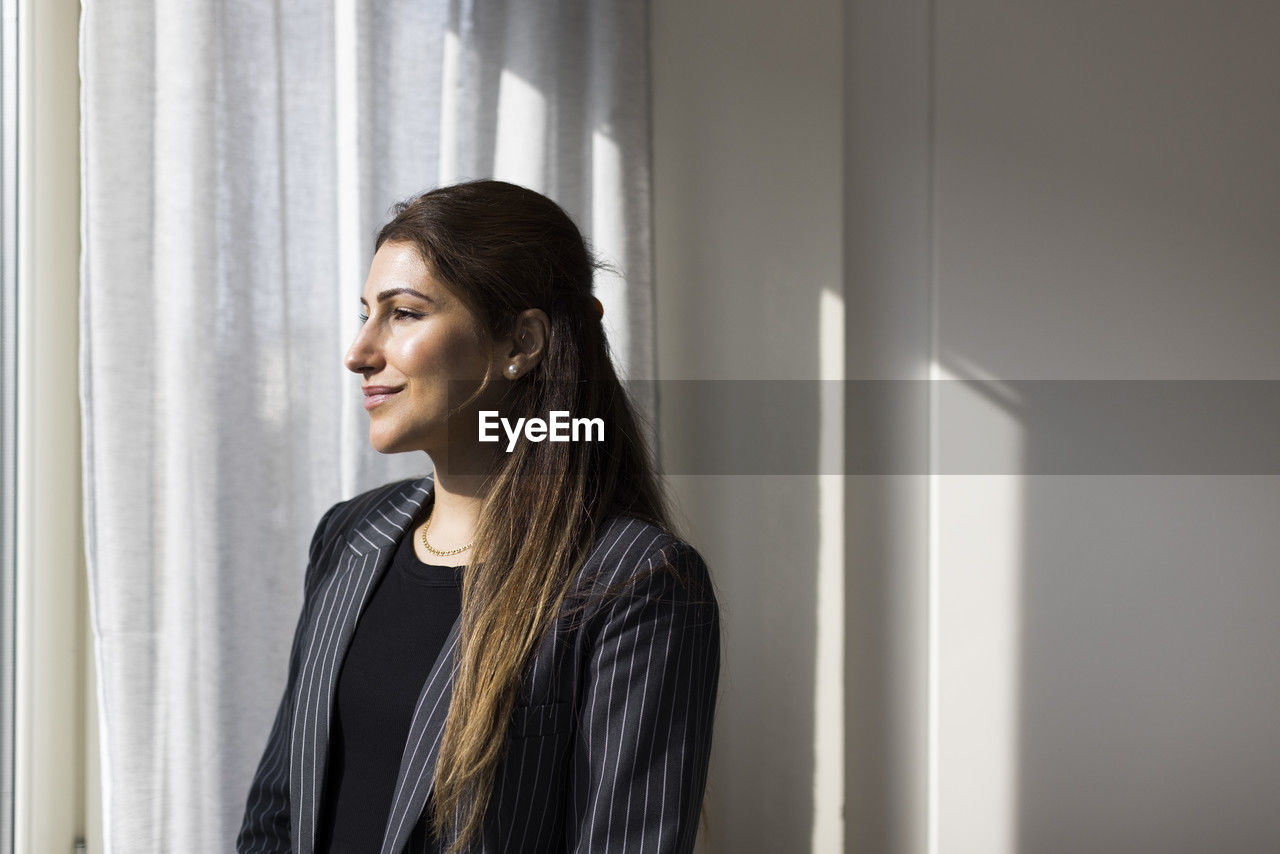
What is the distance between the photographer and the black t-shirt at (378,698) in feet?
3.65

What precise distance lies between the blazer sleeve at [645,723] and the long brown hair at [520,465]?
9 centimetres

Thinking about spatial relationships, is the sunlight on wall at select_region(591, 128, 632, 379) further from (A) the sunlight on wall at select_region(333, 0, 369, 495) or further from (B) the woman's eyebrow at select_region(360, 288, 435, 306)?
(B) the woman's eyebrow at select_region(360, 288, 435, 306)

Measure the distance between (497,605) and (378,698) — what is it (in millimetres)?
193

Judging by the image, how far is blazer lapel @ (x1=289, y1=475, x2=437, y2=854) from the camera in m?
1.15

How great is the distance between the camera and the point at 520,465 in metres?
1.18

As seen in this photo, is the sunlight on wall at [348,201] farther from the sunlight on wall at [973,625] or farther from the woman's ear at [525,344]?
the sunlight on wall at [973,625]

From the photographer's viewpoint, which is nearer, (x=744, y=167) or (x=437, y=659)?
(x=437, y=659)

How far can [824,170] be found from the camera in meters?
1.92

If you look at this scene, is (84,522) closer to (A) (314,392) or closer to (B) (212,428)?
(B) (212,428)

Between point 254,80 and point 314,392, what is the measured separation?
0.52 m

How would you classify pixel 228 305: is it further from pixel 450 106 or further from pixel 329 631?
pixel 329 631

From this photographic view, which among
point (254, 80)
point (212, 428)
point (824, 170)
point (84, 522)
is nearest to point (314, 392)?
point (212, 428)

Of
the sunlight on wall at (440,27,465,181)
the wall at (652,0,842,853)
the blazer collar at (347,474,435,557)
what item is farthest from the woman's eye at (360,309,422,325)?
the wall at (652,0,842,853)

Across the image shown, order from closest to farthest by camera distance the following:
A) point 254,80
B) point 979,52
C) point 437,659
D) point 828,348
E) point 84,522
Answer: point 437,659 < point 84,522 < point 254,80 < point 979,52 < point 828,348
